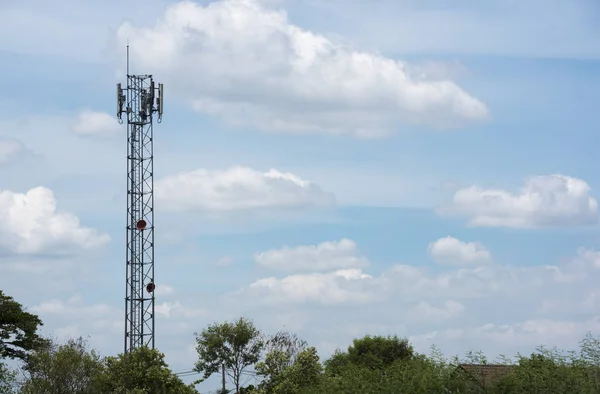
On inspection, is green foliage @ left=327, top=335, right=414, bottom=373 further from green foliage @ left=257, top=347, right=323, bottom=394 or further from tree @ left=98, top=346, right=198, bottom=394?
tree @ left=98, top=346, right=198, bottom=394

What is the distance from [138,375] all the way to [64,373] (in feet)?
14.5

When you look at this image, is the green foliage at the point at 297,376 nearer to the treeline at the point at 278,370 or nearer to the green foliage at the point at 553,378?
the treeline at the point at 278,370

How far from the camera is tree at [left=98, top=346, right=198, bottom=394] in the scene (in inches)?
2323

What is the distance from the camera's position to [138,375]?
58906 millimetres

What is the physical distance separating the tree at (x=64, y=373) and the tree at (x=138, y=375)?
2.89ft

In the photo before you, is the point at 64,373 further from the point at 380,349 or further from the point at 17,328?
the point at 380,349

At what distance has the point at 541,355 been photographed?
46.5 metres

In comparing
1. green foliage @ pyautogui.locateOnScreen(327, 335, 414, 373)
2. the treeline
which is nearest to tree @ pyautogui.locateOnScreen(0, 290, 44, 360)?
the treeline

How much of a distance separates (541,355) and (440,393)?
12.4 metres

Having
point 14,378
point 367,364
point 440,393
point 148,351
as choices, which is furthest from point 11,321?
point 440,393

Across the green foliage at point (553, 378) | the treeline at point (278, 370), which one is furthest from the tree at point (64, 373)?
the green foliage at point (553, 378)

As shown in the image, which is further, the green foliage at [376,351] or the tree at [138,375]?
the green foliage at [376,351]

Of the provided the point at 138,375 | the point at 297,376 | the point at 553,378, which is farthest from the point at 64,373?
the point at 553,378

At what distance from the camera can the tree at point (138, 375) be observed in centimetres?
5900
